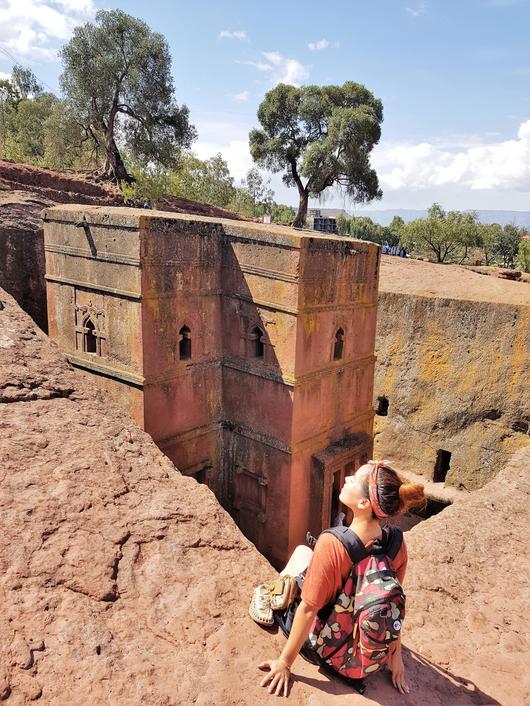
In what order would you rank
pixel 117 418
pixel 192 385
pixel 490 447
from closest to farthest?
pixel 117 418 → pixel 192 385 → pixel 490 447

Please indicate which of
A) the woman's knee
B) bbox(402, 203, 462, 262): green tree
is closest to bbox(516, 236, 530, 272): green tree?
bbox(402, 203, 462, 262): green tree

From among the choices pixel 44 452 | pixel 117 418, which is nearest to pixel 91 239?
pixel 117 418

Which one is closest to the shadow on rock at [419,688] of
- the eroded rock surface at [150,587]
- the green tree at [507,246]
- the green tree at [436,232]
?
the eroded rock surface at [150,587]

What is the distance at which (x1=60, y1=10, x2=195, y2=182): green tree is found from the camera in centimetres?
2217

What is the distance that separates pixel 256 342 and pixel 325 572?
276 inches

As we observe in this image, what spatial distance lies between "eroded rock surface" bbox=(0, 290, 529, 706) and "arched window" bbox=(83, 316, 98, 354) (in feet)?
12.5

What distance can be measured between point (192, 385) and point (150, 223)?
287cm

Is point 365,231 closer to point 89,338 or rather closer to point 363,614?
point 89,338

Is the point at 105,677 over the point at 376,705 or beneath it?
over

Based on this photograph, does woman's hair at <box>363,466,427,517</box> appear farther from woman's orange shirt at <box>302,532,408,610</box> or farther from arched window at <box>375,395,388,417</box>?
arched window at <box>375,395,388,417</box>

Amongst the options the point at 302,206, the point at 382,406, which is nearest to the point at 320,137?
the point at 302,206

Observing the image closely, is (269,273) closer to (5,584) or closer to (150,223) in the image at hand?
(150,223)

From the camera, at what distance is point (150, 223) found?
27.1 ft

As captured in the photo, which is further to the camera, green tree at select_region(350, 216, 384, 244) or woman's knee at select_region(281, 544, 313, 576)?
green tree at select_region(350, 216, 384, 244)
